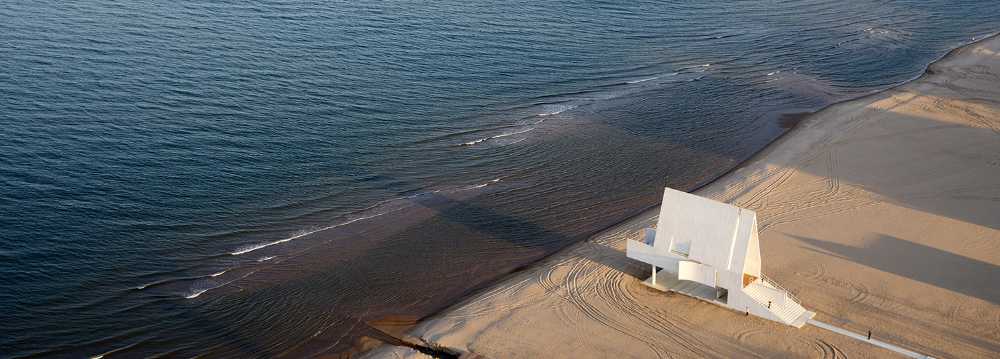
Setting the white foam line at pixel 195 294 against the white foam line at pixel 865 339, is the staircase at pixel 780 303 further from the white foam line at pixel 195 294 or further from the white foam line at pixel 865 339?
the white foam line at pixel 195 294

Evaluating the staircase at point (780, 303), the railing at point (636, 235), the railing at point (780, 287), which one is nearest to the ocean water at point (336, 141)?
the railing at point (636, 235)

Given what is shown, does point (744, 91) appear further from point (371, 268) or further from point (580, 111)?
point (371, 268)

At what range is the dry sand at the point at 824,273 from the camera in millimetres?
30656

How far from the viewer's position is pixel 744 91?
59781 mm

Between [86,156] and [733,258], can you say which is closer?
[733,258]

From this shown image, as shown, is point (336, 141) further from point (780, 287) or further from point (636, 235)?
point (780, 287)

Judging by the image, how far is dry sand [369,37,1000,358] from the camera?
30656 millimetres

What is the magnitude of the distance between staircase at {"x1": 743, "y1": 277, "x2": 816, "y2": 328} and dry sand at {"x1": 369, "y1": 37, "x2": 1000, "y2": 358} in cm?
41

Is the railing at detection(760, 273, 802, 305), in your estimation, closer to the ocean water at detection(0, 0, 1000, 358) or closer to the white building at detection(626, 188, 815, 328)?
the white building at detection(626, 188, 815, 328)

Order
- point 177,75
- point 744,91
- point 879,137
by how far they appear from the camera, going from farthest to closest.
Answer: point 744,91 < point 177,75 < point 879,137

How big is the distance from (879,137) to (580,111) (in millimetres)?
16875

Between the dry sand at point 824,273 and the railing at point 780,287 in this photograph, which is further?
the railing at point 780,287

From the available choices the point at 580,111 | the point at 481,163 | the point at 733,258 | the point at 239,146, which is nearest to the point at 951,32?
the point at 580,111

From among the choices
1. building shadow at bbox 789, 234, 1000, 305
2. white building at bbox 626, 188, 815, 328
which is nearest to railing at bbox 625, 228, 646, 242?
white building at bbox 626, 188, 815, 328
